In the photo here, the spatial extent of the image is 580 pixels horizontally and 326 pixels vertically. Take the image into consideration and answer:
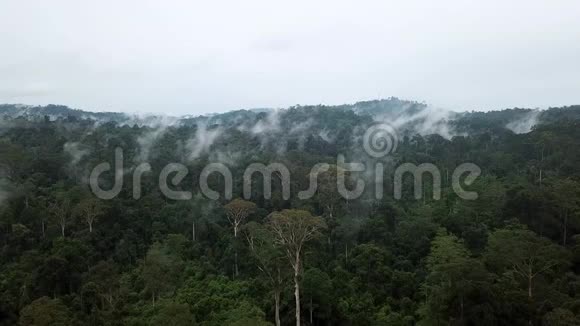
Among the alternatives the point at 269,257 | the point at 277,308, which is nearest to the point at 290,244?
the point at 277,308

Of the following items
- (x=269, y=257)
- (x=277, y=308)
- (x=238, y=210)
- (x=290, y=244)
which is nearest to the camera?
(x=277, y=308)

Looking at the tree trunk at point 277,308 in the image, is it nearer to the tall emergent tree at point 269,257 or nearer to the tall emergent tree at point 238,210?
the tall emergent tree at point 269,257

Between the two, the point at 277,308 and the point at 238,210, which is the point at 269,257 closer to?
the point at 277,308

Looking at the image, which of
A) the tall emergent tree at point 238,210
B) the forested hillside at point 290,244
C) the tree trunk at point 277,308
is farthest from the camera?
the tall emergent tree at point 238,210

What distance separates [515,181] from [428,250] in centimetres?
1248

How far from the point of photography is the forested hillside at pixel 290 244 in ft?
64.9

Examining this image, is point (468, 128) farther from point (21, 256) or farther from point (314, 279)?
point (21, 256)

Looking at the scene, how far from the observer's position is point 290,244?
66.8ft

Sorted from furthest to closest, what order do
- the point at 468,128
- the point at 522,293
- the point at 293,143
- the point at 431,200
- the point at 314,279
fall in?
the point at 468,128 → the point at 293,143 → the point at 431,200 → the point at 314,279 → the point at 522,293

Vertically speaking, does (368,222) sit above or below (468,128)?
below

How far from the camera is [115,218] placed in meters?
29.9

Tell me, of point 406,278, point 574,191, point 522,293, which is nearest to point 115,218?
point 406,278

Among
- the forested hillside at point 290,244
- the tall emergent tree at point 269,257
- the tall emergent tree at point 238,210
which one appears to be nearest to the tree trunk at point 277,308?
the tall emergent tree at point 269,257

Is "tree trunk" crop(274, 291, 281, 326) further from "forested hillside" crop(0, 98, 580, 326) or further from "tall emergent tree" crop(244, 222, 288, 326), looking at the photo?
"forested hillside" crop(0, 98, 580, 326)
